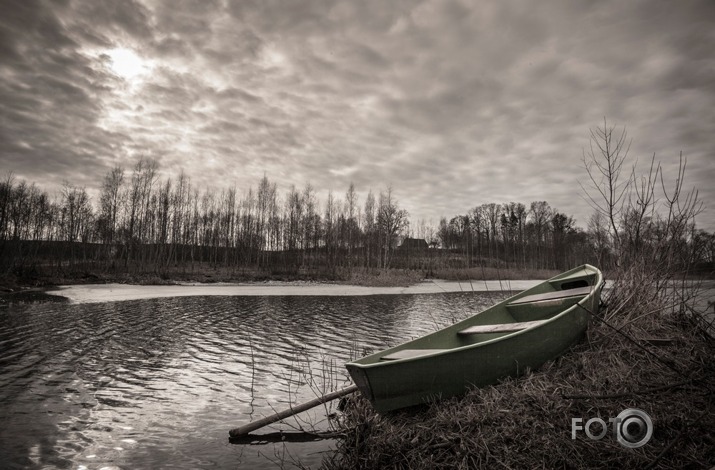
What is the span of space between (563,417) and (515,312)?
2867 mm

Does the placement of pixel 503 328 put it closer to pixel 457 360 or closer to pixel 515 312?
pixel 457 360

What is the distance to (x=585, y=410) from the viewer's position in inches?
150

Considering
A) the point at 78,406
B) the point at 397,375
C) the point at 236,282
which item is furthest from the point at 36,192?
the point at 397,375

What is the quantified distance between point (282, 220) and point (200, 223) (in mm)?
14474

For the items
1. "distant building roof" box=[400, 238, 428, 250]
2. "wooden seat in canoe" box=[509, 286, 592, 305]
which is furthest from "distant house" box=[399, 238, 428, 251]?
"wooden seat in canoe" box=[509, 286, 592, 305]

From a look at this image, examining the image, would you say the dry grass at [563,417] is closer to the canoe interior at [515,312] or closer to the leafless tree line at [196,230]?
the canoe interior at [515,312]

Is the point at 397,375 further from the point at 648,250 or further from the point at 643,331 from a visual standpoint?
the point at 648,250

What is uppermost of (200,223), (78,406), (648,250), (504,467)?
(200,223)

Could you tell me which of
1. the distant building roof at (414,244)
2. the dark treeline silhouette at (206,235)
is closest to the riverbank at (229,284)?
the dark treeline silhouette at (206,235)

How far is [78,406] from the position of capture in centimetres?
602

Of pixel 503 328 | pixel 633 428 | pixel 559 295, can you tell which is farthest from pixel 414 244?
pixel 633 428

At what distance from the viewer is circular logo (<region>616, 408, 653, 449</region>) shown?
322cm

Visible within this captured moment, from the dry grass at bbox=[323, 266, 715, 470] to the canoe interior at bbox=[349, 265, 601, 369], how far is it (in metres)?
0.72

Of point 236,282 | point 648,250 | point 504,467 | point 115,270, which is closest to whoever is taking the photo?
point 504,467
